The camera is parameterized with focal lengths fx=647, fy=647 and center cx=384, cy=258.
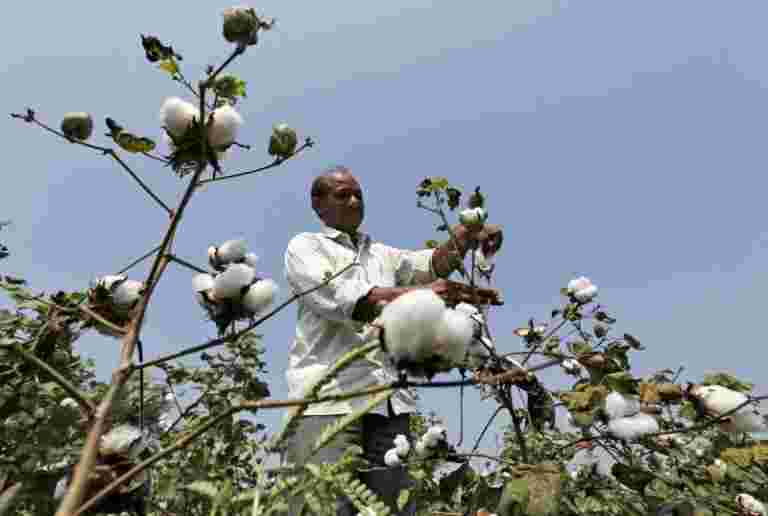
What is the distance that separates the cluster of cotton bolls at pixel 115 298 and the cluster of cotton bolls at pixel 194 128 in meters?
0.20

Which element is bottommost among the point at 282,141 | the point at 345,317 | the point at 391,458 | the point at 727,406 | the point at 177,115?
the point at 727,406

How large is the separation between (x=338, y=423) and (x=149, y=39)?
2.17ft

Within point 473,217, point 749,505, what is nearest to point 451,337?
point 749,505

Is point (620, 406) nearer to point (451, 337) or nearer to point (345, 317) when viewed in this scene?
point (451, 337)

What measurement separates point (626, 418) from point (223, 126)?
2.64 feet

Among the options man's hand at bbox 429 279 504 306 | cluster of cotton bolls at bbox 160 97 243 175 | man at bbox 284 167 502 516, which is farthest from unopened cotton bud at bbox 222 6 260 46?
man at bbox 284 167 502 516

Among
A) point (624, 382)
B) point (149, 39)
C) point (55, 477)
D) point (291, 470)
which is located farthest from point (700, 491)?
point (149, 39)

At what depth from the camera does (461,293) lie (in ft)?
5.33

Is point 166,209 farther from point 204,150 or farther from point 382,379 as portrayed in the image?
point 382,379

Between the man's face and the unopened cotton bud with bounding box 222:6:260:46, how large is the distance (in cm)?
165

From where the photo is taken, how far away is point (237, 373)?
10.1ft

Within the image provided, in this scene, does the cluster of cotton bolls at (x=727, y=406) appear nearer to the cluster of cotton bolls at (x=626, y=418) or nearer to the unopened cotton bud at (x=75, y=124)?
the cluster of cotton bolls at (x=626, y=418)

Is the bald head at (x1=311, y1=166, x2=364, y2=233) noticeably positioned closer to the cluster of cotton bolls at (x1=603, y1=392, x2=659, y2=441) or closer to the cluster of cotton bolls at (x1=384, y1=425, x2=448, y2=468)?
the cluster of cotton bolls at (x1=384, y1=425, x2=448, y2=468)

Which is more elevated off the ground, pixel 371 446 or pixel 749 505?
pixel 371 446
